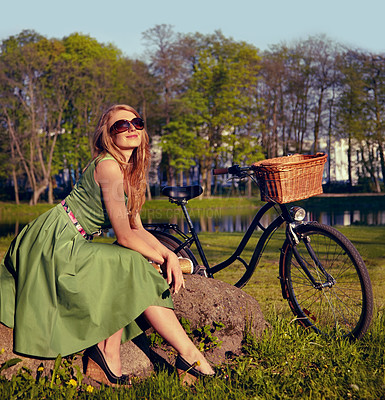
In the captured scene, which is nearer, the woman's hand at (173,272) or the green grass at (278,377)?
the green grass at (278,377)

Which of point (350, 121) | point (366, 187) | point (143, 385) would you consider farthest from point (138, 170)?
point (366, 187)

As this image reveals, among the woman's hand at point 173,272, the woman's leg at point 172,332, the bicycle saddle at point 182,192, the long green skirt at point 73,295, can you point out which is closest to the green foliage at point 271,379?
the woman's leg at point 172,332

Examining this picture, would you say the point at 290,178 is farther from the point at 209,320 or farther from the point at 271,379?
the point at 271,379

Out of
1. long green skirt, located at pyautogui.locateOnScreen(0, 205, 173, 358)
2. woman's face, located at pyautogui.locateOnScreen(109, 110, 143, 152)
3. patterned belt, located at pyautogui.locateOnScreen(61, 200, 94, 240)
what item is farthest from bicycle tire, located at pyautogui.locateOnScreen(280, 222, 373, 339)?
patterned belt, located at pyautogui.locateOnScreen(61, 200, 94, 240)

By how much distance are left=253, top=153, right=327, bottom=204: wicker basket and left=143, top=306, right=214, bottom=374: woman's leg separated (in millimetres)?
1242

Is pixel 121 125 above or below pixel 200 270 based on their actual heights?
above

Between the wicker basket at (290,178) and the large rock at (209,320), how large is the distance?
82 centimetres

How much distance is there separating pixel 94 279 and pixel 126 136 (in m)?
0.94

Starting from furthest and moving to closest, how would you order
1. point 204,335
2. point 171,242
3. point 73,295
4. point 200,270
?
1. point 171,242
2. point 200,270
3. point 204,335
4. point 73,295

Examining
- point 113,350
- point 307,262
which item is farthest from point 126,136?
point 307,262

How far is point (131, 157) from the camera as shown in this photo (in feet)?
11.4

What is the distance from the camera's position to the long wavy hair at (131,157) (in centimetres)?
325

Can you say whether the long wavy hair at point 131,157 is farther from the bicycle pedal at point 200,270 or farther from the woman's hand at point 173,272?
the bicycle pedal at point 200,270

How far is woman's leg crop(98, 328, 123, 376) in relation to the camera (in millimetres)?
3250
